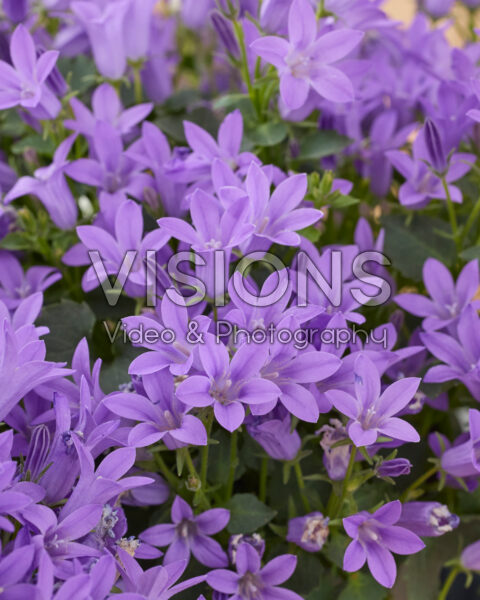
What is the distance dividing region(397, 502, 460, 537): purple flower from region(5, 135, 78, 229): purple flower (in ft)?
1.21

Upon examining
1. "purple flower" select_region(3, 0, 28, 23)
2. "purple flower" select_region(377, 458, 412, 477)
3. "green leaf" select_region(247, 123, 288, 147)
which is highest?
"purple flower" select_region(3, 0, 28, 23)

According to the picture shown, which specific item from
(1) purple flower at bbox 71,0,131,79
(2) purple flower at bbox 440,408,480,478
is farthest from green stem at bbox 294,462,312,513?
(1) purple flower at bbox 71,0,131,79

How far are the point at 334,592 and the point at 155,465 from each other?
19 cm

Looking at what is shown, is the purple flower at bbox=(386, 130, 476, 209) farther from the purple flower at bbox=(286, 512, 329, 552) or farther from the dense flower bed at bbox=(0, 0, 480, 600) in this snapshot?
the purple flower at bbox=(286, 512, 329, 552)

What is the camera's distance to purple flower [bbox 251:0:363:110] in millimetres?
563

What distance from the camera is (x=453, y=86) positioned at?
0.65 m

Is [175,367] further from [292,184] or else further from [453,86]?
[453,86]

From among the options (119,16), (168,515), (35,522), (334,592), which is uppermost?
(119,16)

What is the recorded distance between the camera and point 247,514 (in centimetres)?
54

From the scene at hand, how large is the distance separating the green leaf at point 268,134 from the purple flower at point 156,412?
10.3 inches

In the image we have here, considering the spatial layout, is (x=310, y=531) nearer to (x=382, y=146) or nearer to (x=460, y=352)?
(x=460, y=352)

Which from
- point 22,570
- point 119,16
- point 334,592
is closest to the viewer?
point 22,570

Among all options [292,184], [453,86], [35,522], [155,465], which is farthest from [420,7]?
[35,522]

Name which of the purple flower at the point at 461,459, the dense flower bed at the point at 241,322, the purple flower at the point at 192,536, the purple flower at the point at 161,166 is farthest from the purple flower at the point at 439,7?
the purple flower at the point at 192,536
